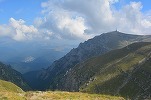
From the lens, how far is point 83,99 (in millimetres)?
68062

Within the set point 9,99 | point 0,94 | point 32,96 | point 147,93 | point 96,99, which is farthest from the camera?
point 147,93

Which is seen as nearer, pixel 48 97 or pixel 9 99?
pixel 9 99

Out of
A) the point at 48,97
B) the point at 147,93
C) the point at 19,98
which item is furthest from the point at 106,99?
the point at 147,93

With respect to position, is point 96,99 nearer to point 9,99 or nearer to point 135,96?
point 9,99

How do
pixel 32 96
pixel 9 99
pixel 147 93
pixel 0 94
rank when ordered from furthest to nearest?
1. pixel 147 93
2. pixel 32 96
3. pixel 0 94
4. pixel 9 99

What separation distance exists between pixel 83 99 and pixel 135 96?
13934cm

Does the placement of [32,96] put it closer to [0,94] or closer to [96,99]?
[0,94]

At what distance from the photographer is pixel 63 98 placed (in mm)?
66188

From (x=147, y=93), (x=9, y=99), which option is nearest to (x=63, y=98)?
(x=9, y=99)

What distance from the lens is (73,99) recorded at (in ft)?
214

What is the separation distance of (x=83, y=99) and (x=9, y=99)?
1870 centimetres

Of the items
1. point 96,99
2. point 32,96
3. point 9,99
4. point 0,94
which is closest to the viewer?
point 9,99

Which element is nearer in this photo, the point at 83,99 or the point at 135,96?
the point at 83,99

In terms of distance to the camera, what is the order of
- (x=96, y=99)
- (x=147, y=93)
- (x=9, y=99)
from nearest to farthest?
(x=9, y=99)
(x=96, y=99)
(x=147, y=93)
